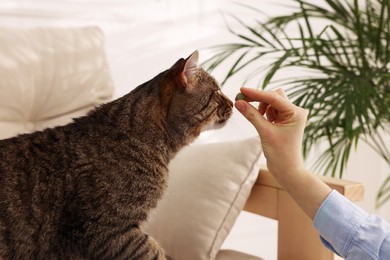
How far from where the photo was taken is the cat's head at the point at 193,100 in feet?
3.47

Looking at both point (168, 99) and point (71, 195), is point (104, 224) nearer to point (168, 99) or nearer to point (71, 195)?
point (71, 195)

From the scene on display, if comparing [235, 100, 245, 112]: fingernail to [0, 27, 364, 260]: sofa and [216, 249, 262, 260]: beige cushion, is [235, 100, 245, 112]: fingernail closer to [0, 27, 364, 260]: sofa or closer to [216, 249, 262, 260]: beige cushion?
[0, 27, 364, 260]: sofa

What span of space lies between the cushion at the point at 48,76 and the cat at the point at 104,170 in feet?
1.12

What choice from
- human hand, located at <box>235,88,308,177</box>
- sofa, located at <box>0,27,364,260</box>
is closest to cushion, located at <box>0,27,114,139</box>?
sofa, located at <box>0,27,364,260</box>

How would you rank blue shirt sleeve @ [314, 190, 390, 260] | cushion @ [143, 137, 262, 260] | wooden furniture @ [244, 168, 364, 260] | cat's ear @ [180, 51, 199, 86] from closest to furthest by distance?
blue shirt sleeve @ [314, 190, 390, 260] < cat's ear @ [180, 51, 199, 86] < wooden furniture @ [244, 168, 364, 260] < cushion @ [143, 137, 262, 260]

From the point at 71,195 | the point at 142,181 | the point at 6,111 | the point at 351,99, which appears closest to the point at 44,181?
the point at 71,195

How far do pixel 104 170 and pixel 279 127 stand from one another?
346mm

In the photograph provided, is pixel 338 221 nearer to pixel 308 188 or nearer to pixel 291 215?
pixel 308 188

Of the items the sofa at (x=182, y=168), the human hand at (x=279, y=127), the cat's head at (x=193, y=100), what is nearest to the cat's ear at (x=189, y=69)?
the cat's head at (x=193, y=100)

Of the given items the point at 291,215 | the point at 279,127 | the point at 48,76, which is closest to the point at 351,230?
the point at 279,127

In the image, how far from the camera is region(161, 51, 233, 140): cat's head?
1059 mm

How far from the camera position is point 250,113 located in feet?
3.10

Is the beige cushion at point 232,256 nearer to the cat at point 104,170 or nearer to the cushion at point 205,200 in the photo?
the cushion at point 205,200

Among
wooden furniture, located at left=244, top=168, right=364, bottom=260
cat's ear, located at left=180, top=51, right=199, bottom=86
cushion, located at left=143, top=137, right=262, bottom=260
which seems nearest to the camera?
cat's ear, located at left=180, top=51, right=199, bottom=86
